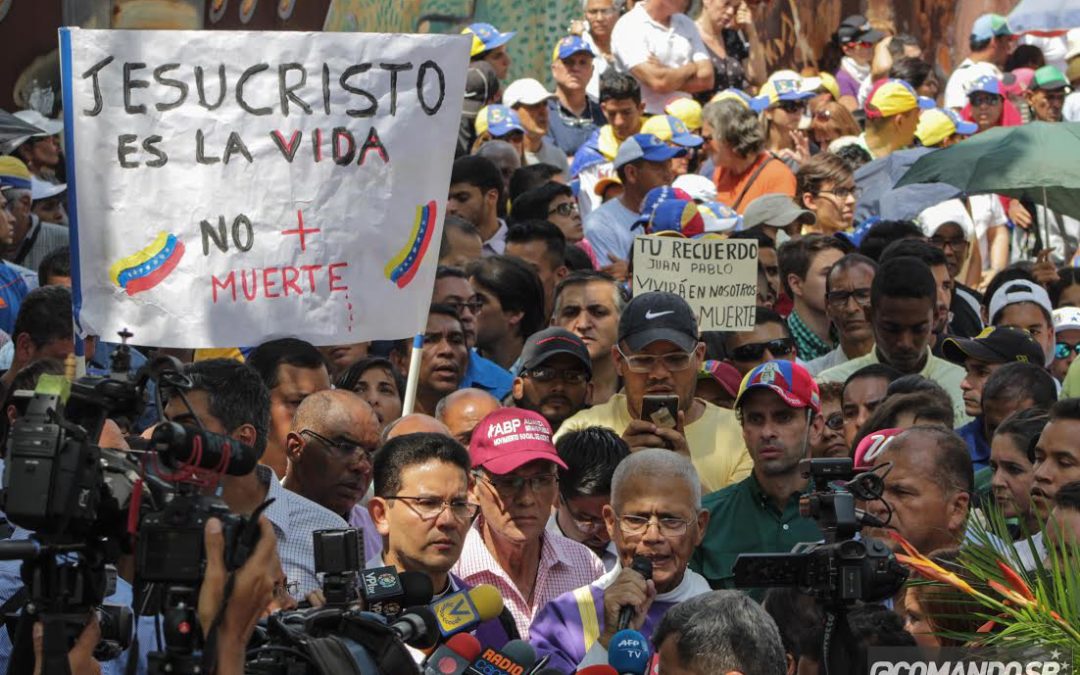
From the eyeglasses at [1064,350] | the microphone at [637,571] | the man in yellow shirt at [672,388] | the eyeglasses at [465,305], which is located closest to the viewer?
the microphone at [637,571]

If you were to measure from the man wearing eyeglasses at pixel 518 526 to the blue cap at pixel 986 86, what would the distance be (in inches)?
399

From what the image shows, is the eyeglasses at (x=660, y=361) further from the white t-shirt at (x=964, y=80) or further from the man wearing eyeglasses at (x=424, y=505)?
the white t-shirt at (x=964, y=80)

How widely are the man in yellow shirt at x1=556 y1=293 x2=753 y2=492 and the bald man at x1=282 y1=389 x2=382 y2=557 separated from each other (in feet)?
2.99

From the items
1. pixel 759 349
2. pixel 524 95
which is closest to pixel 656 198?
pixel 759 349

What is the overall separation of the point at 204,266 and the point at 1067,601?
4.03 metres

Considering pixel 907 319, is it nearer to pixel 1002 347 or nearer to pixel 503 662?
pixel 1002 347

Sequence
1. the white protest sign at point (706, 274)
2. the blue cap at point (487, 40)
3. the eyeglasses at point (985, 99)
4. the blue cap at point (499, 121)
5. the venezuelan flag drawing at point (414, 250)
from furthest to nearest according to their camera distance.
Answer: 1. the eyeglasses at point (985, 99)
2. the blue cap at point (487, 40)
3. the blue cap at point (499, 121)
4. the white protest sign at point (706, 274)
5. the venezuelan flag drawing at point (414, 250)

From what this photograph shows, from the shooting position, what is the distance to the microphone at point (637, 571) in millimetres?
5855

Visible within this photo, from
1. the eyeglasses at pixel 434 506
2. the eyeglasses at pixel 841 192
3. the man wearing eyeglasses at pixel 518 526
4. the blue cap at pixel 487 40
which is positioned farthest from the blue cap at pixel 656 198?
the eyeglasses at pixel 434 506

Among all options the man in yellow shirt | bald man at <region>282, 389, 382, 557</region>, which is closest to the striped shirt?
bald man at <region>282, 389, 382, 557</region>

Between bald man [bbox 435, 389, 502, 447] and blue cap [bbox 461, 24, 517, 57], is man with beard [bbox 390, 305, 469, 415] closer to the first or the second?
bald man [bbox 435, 389, 502, 447]

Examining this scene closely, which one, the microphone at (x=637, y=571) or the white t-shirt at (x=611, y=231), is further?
the white t-shirt at (x=611, y=231)

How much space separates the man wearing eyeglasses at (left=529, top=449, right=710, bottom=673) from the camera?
6.00 metres

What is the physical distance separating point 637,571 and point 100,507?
2.33m
